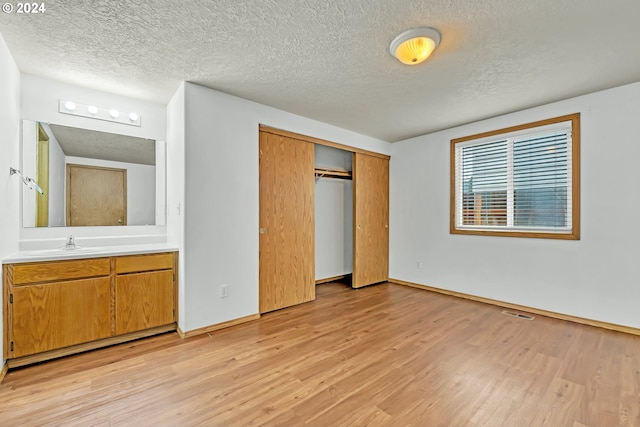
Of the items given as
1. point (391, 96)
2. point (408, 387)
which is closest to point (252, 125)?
point (391, 96)

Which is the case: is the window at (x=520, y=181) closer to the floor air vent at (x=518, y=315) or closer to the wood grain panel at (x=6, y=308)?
the floor air vent at (x=518, y=315)

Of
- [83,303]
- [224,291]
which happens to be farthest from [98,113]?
[224,291]

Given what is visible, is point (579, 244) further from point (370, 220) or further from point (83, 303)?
point (83, 303)

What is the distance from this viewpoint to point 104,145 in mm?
3002

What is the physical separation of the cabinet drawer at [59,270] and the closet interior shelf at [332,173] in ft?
9.59

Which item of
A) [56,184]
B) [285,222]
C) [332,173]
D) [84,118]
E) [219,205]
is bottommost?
[285,222]

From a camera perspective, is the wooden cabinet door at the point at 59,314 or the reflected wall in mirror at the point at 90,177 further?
the reflected wall in mirror at the point at 90,177

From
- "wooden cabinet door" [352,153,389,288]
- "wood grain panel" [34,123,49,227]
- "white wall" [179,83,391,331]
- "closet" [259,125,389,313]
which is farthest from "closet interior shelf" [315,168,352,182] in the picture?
"wood grain panel" [34,123,49,227]

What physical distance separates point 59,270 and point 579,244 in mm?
5069

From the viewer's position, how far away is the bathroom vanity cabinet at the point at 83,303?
219 cm

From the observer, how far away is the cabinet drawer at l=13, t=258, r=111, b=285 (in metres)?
2.20

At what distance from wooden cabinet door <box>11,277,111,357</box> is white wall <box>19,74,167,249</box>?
0.62 meters

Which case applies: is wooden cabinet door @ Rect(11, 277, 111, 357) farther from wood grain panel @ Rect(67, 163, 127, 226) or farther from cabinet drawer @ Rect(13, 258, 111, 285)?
wood grain panel @ Rect(67, 163, 127, 226)

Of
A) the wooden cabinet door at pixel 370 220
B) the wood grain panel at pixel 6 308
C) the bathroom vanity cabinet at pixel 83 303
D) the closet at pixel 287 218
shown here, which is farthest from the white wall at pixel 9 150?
the wooden cabinet door at pixel 370 220
